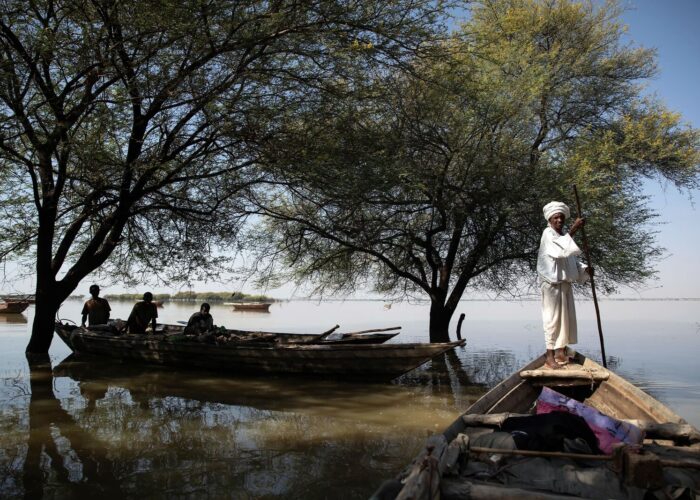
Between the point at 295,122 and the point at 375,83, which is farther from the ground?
the point at 375,83

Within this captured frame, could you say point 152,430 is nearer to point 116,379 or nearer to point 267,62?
point 116,379

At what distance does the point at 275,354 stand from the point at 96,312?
281 inches

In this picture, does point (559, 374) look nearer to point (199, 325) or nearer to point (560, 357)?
point (560, 357)

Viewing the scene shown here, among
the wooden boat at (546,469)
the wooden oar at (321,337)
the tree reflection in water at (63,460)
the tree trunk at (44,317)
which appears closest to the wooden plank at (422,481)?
the wooden boat at (546,469)

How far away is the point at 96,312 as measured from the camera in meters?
15.0

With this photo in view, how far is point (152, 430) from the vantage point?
6992 millimetres

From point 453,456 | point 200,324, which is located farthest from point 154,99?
point 453,456

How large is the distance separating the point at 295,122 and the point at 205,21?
3411 mm

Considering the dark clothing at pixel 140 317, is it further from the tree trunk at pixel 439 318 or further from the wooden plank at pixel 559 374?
the wooden plank at pixel 559 374

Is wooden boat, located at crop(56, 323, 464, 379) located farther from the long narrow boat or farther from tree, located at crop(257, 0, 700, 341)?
tree, located at crop(257, 0, 700, 341)

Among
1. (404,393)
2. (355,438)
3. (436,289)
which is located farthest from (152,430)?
(436,289)

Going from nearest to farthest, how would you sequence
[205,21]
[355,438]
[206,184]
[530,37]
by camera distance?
[355,438] < [205,21] < [206,184] < [530,37]

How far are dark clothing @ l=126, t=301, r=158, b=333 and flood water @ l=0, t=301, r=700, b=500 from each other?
1.26m

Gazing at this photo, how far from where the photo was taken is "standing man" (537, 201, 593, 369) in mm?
6766
